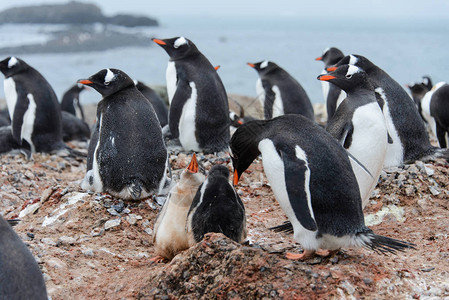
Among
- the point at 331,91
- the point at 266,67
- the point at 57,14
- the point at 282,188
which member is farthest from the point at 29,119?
the point at 57,14

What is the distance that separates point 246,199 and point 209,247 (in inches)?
82.5

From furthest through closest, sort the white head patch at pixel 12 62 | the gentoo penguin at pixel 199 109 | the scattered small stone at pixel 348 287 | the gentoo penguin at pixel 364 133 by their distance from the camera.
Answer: the white head patch at pixel 12 62 → the gentoo penguin at pixel 199 109 → the gentoo penguin at pixel 364 133 → the scattered small stone at pixel 348 287

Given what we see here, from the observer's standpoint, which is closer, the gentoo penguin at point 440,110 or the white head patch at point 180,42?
the white head patch at point 180,42

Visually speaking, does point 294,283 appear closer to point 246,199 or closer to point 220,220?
point 220,220

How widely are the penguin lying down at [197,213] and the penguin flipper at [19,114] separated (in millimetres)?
4347

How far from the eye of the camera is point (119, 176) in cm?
425

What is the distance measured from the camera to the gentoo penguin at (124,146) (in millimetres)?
4270

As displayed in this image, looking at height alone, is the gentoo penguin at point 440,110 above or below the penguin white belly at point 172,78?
below

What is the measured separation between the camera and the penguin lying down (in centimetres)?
300

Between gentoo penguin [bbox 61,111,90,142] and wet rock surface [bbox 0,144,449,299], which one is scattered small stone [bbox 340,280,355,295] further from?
gentoo penguin [bbox 61,111,90,142]

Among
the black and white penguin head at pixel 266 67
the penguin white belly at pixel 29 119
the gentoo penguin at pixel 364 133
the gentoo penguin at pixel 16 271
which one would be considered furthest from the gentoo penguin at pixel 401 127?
the penguin white belly at pixel 29 119

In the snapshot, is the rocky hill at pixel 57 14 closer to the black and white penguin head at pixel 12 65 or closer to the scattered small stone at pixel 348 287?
the black and white penguin head at pixel 12 65

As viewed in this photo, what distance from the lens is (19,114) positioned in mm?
7012

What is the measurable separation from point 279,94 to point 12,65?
3539mm
